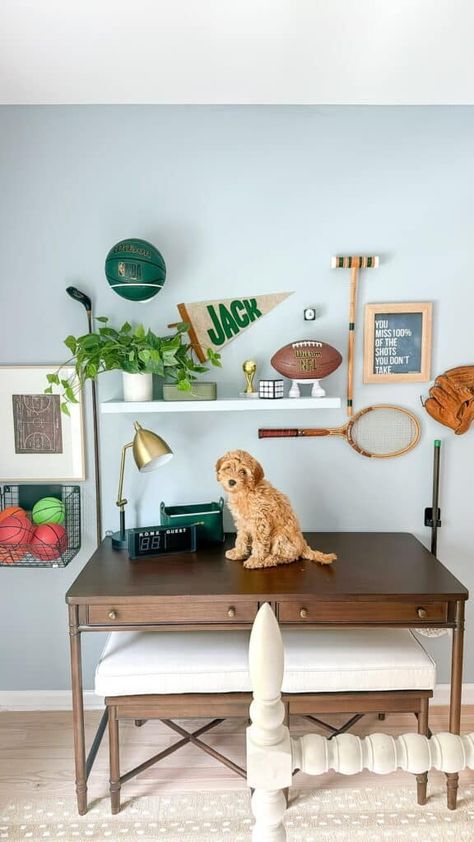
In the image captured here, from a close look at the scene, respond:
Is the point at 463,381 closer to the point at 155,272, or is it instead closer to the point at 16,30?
the point at 155,272

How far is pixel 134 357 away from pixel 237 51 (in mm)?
1015

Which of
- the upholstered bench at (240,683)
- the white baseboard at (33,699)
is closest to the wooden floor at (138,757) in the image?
the white baseboard at (33,699)

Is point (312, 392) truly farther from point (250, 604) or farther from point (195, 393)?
point (250, 604)

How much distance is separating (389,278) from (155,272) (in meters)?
0.92

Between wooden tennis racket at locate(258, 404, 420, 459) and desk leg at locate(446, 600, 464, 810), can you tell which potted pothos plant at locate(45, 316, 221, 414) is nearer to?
wooden tennis racket at locate(258, 404, 420, 459)

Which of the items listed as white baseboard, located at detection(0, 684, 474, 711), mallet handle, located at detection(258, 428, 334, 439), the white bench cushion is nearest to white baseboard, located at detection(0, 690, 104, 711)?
white baseboard, located at detection(0, 684, 474, 711)

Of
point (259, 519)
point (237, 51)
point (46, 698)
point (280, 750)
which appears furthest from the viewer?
point (46, 698)

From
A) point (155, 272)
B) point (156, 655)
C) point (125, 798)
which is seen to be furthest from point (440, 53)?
point (125, 798)

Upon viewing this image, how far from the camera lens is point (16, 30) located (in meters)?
1.72

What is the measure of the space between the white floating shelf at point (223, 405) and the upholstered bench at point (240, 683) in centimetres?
82

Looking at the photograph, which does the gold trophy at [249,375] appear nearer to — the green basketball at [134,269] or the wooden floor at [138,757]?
the green basketball at [134,269]

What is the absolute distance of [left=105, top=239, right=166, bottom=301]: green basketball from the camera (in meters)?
2.11

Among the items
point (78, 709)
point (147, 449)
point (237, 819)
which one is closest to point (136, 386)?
point (147, 449)

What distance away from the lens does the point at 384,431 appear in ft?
7.98
